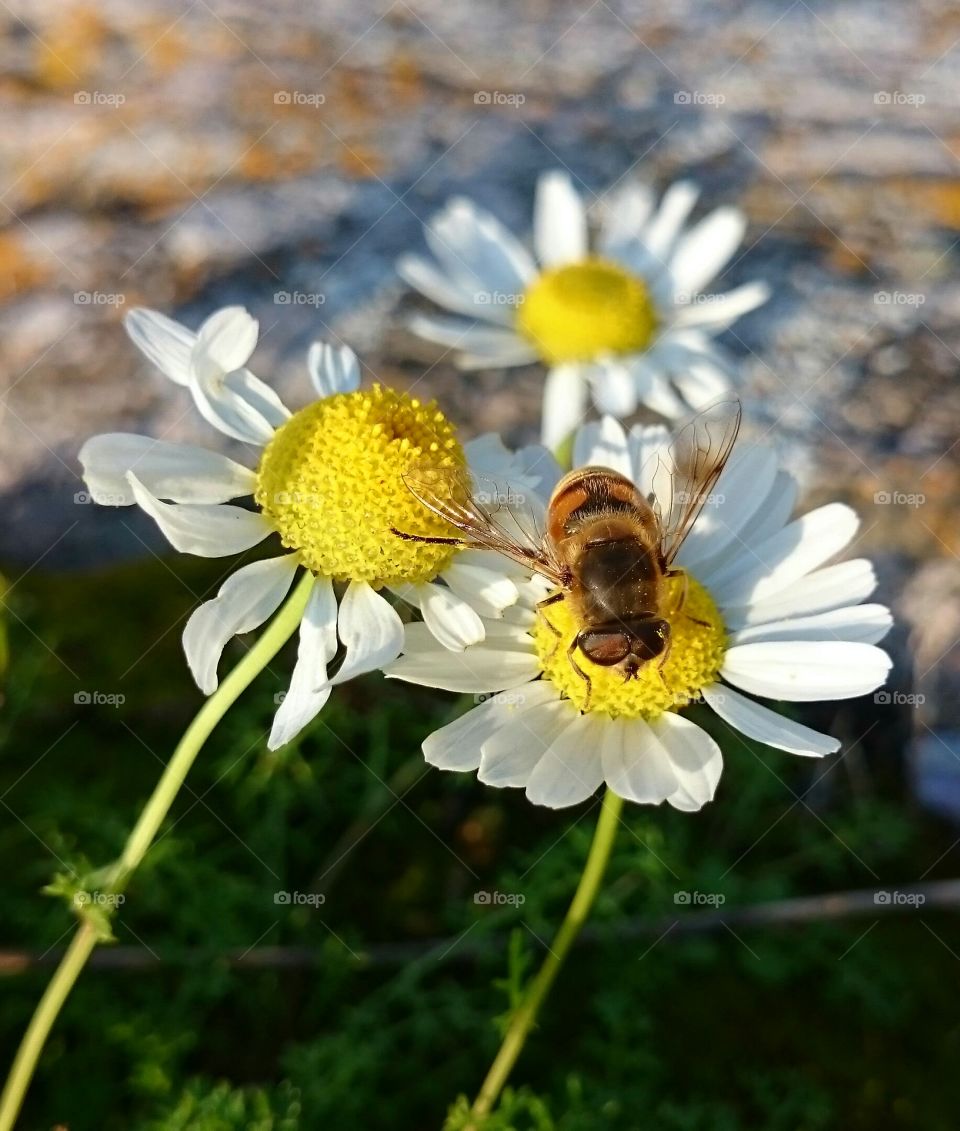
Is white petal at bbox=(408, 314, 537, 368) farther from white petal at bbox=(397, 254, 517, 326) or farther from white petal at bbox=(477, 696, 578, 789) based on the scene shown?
white petal at bbox=(477, 696, 578, 789)

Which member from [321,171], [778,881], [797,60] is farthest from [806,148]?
[778,881]

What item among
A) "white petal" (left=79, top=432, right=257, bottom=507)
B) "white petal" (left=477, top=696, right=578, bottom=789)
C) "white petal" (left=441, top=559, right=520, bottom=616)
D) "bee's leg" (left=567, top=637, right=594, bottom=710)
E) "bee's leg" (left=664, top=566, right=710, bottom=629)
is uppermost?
"white petal" (left=79, top=432, right=257, bottom=507)

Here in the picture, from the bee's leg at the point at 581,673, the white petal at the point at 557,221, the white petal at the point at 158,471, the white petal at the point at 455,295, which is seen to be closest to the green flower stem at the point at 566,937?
the bee's leg at the point at 581,673

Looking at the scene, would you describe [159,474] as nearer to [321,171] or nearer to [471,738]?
[471,738]

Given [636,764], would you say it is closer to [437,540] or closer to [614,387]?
[437,540]

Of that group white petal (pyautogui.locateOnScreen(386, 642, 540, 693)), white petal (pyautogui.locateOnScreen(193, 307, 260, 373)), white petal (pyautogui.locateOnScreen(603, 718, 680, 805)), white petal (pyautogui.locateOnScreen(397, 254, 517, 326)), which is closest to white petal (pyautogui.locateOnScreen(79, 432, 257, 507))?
white petal (pyautogui.locateOnScreen(193, 307, 260, 373))

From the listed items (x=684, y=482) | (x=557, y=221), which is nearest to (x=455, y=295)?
(x=557, y=221)
